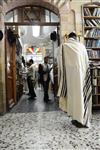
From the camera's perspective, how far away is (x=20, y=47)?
1094 cm

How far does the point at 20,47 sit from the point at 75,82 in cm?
707

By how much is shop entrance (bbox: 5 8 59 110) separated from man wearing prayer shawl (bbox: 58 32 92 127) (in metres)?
2.16

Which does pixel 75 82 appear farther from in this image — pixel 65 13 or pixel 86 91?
pixel 65 13

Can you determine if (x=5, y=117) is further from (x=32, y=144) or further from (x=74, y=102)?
(x=32, y=144)

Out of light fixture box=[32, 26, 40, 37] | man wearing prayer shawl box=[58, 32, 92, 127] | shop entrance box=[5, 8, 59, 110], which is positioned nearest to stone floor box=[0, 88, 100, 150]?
man wearing prayer shawl box=[58, 32, 92, 127]

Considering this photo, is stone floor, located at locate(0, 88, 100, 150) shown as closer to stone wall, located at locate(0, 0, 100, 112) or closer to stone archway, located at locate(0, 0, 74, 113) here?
stone archway, located at locate(0, 0, 74, 113)

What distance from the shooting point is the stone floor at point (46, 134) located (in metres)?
3.21

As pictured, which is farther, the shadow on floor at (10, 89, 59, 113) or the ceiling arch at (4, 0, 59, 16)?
the shadow on floor at (10, 89, 59, 113)

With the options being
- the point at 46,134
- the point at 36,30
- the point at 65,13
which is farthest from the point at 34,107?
the point at 36,30

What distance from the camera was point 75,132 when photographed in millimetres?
3896

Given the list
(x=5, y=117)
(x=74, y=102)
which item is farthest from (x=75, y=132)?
(x=5, y=117)

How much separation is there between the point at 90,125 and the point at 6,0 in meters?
3.46

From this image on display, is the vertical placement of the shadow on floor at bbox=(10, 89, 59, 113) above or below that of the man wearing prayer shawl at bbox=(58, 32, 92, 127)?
below

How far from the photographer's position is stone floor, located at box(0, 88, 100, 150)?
3.21 meters
